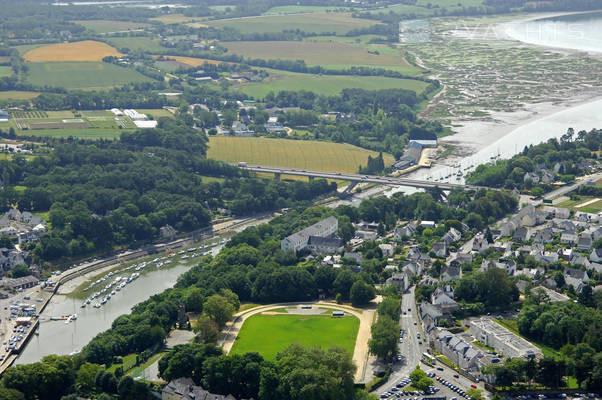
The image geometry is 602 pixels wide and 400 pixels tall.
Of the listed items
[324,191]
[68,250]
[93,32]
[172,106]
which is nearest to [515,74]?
[172,106]

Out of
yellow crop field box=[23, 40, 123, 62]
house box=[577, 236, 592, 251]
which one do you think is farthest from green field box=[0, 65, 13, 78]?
house box=[577, 236, 592, 251]

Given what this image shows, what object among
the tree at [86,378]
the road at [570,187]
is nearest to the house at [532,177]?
the road at [570,187]

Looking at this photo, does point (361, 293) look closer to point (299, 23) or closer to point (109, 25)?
point (299, 23)

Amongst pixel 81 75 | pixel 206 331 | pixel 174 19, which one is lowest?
pixel 206 331

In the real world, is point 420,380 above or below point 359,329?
above

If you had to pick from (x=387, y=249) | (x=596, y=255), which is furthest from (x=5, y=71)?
(x=596, y=255)

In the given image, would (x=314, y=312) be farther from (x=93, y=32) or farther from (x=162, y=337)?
(x=93, y=32)

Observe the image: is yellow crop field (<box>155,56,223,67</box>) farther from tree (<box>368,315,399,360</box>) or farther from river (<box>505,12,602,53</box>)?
tree (<box>368,315,399,360</box>)

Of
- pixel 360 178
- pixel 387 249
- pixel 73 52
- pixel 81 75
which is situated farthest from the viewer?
pixel 73 52
